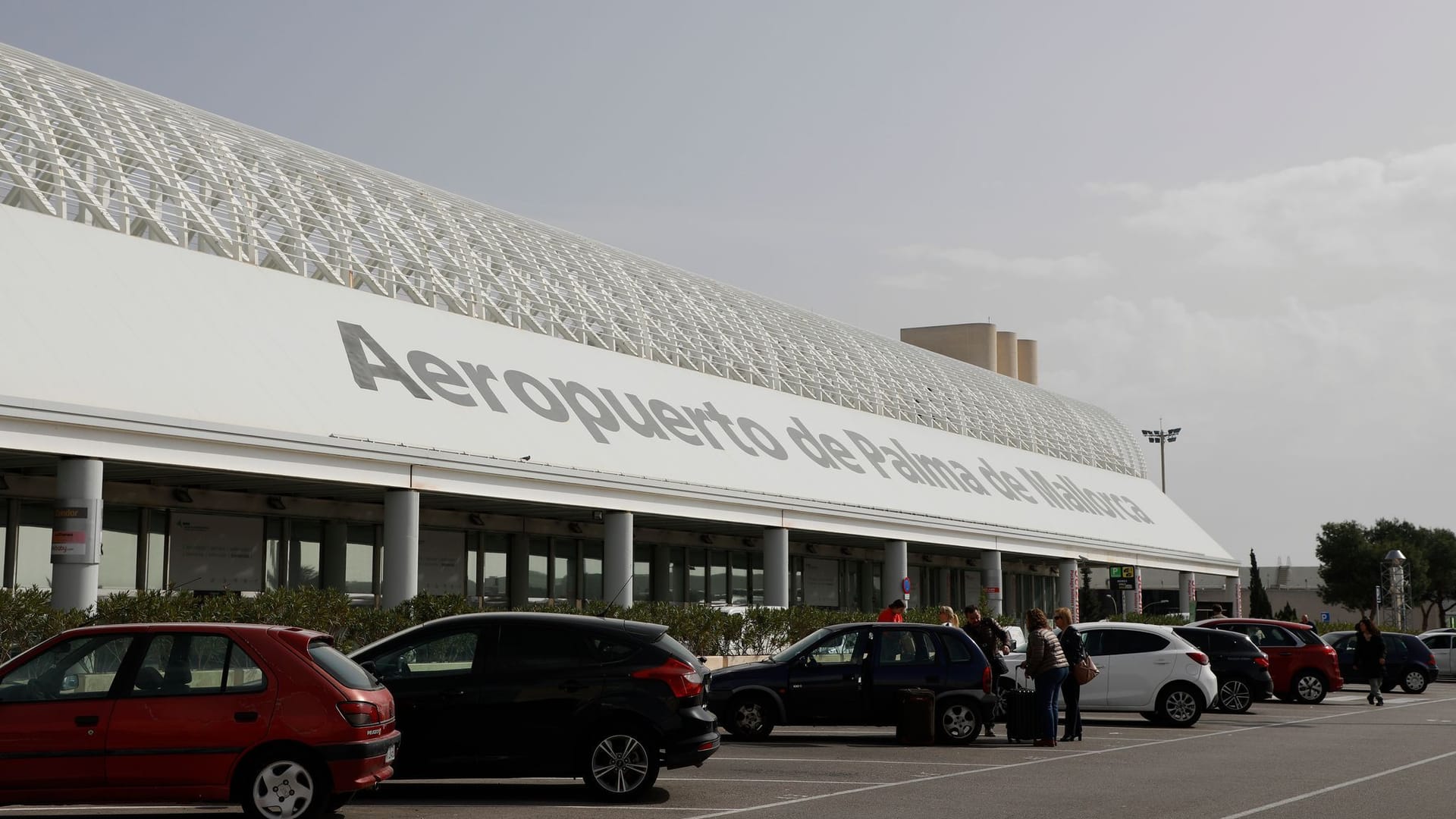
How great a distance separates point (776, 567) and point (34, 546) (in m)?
16.7

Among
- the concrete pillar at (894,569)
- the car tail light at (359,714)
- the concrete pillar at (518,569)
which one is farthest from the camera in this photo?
the concrete pillar at (894,569)

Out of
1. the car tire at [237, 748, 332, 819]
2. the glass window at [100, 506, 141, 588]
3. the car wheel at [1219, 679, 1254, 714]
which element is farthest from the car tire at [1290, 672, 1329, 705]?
the car tire at [237, 748, 332, 819]

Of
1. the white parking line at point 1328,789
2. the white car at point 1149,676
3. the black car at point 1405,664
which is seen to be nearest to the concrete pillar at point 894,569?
the black car at point 1405,664

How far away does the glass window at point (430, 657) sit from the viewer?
13.2 meters

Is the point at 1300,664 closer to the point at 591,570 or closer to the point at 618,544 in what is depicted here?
the point at 618,544

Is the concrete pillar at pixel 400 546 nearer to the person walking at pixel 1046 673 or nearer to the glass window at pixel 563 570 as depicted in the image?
the glass window at pixel 563 570

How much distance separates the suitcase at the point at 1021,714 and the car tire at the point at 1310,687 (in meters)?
12.2

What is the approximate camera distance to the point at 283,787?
10891mm

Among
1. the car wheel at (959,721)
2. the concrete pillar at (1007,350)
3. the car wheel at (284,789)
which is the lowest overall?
the car wheel at (959,721)

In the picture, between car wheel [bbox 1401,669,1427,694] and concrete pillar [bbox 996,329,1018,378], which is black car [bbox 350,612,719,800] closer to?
car wheel [bbox 1401,669,1427,694]

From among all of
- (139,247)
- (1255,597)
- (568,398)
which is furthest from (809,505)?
(1255,597)

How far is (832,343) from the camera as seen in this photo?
49281mm

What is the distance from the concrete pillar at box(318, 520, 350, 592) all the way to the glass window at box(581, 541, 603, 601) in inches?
298

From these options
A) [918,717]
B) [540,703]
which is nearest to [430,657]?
[540,703]
